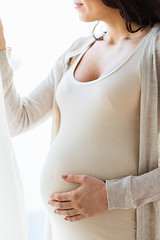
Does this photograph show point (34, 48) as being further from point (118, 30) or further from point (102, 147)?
point (102, 147)

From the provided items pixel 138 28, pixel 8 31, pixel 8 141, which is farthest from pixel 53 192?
pixel 8 31

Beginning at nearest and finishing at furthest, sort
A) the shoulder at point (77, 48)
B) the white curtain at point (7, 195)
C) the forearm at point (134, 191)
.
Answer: the white curtain at point (7, 195)
the forearm at point (134, 191)
the shoulder at point (77, 48)

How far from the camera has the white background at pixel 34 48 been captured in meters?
1.45

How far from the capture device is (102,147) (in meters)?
1.06

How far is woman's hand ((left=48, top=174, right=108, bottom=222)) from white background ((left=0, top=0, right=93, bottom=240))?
570 millimetres

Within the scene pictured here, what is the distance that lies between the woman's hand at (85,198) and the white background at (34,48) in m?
0.57

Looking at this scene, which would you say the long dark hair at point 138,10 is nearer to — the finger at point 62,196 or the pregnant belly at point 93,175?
the pregnant belly at point 93,175

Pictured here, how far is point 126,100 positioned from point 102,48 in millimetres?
263

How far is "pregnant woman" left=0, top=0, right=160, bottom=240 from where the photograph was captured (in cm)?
100

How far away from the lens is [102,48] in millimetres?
1234

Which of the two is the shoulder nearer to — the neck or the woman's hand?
the neck

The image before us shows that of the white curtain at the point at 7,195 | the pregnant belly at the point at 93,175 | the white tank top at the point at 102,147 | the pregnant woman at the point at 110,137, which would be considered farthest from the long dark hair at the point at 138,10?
the white curtain at the point at 7,195

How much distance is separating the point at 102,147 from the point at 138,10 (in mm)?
443

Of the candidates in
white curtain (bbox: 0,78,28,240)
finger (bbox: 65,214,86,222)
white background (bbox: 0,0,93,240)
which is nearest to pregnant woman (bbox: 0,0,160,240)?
finger (bbox: 65,214,86,222)
